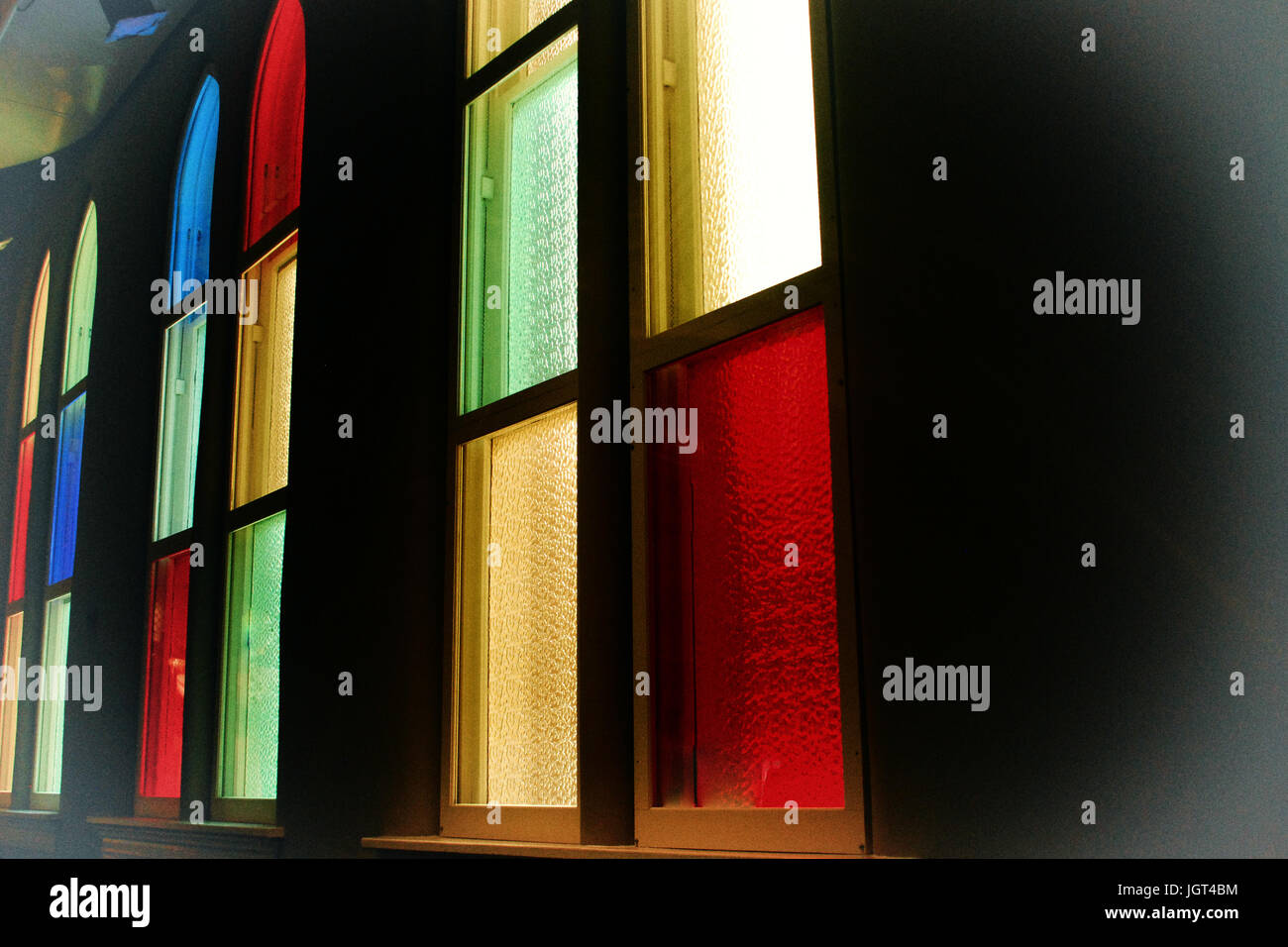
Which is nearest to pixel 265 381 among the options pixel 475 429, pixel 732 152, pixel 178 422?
pixel 178 422

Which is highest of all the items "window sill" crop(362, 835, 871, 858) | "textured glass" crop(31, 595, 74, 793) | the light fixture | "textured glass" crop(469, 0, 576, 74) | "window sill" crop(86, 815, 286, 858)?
the light fixture

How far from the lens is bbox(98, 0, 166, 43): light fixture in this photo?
5.52 metres

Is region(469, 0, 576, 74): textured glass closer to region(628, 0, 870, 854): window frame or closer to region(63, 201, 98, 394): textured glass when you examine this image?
region(628, 0, 870, 854): window frame

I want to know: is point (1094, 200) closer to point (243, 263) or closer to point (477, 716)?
point (477, 716)

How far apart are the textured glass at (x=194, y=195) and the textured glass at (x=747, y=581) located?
3811 millimetres

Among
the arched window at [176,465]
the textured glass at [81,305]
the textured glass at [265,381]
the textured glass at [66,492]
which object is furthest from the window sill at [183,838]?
the textured glass at [81,305]

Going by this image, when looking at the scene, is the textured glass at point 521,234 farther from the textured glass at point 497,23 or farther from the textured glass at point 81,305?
the textured glass at point 81,305

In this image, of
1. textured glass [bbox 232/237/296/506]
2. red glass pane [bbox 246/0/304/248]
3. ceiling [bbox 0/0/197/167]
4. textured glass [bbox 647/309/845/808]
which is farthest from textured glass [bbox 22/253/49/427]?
textured glass [bbox 647/309/845/808]

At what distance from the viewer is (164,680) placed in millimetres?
5160

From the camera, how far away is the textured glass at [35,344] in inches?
310

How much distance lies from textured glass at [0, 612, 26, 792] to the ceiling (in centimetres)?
302

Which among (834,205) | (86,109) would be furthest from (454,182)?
(86,109)

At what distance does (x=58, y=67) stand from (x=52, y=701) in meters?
3.57
